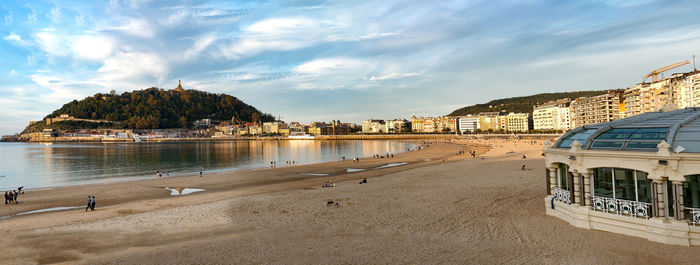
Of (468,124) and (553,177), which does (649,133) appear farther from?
(468,124)

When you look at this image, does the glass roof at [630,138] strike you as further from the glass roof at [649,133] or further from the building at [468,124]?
the building at [468,124]

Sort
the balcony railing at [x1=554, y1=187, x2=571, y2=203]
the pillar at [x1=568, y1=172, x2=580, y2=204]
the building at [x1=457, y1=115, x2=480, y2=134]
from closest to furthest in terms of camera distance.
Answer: the pillar at [x1=568, y1=172, x2=580, y2=204]
the balcony railing at [x1=554, y1=187, x2=571, y2=203]
the building at [x1=457, y1=115, x2=480, y2=134]

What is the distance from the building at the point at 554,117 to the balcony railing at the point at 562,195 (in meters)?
129

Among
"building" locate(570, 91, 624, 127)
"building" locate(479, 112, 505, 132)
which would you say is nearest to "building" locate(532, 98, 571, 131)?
"building" locate(570, 91, 624, 127)

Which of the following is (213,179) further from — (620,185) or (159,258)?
(620,185)

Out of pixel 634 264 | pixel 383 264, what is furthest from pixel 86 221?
pixel 634 264

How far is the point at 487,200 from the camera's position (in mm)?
16797

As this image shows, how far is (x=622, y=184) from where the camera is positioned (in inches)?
424

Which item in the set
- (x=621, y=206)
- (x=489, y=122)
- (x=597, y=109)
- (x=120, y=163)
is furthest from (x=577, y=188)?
(x=489, y=122)

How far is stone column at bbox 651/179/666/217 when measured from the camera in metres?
9.74

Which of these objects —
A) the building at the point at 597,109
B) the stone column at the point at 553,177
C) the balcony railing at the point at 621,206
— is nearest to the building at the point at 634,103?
the building at the point at 597,109

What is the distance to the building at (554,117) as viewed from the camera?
129750 mm

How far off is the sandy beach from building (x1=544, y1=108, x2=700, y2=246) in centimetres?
50

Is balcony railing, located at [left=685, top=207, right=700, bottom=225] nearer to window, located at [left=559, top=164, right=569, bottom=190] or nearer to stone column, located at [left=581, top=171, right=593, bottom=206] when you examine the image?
stone column, located at [left=581, top=171, right=593, bottom=206]
